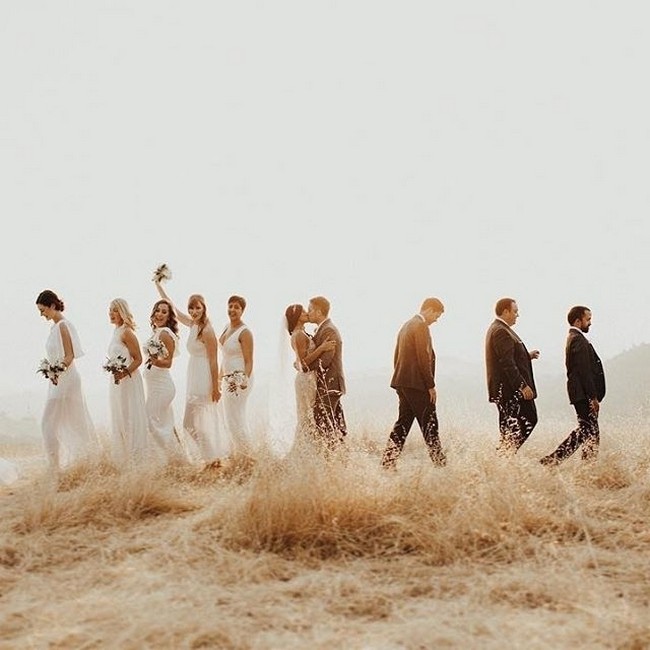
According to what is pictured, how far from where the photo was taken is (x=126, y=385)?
891 cm

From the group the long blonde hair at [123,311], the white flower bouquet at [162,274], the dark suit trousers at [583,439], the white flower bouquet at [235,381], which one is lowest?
the dark suit trousers at [583,439]

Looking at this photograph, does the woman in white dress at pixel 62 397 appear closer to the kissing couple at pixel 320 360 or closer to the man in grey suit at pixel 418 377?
the kissing couple at pixel 320 360

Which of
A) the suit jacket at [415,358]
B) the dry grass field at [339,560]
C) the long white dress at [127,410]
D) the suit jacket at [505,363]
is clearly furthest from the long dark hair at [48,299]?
the suit jacket at [505,363]

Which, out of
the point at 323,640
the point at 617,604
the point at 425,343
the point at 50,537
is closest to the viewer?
the point at 323,640

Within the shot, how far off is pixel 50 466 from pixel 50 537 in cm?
Answer: 306

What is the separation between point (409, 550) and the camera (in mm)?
4961

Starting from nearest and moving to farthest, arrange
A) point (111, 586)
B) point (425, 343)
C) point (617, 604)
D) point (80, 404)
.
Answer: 1. point (617, 604)
2. point (111, 586)
3. point (425, 343)
4. point (80, 404)

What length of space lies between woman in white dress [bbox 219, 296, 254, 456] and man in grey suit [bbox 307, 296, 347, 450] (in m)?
0.99

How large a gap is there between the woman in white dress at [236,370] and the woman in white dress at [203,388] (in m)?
0.14

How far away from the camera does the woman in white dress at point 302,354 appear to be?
8.47 m

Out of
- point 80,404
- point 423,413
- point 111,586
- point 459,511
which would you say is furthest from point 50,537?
point 423,413

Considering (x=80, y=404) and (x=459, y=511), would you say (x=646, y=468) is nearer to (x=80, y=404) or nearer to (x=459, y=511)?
(x=459, y=511)

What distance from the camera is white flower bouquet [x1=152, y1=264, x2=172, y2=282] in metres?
9.23

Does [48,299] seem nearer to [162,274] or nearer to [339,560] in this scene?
[162,274]
